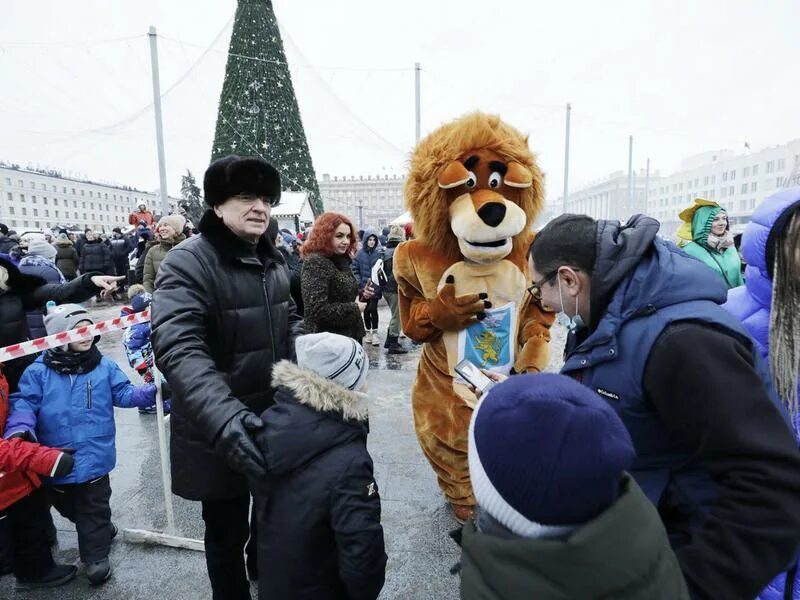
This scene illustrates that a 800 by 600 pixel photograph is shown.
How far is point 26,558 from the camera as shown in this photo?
242 cm

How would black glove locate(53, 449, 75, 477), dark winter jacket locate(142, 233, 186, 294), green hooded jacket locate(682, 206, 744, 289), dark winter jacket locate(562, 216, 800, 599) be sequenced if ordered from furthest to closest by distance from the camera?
dark winter jacket locate(142, 233, 186, 294) < green hooded jacket locate(682, 206, 744, 289) < black glove locate(53, 449, 75, 477) < dark winter jacket locate(562, 216, 800, 599)

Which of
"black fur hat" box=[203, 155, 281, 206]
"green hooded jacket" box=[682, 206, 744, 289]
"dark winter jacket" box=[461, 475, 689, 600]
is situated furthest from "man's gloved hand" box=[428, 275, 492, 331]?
"green hooded jacket" box=[682, 206, 744, 289]

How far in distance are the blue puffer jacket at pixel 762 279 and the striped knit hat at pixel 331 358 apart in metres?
1.40

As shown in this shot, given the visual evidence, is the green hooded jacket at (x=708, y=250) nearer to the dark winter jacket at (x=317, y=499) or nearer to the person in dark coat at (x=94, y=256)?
the dark winter jacket at (x=317, y=499)

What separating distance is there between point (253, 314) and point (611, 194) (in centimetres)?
9265

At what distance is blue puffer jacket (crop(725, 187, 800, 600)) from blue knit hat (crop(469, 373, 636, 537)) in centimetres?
111

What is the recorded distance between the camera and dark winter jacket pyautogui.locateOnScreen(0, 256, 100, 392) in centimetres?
291

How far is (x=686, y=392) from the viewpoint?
1.06 m

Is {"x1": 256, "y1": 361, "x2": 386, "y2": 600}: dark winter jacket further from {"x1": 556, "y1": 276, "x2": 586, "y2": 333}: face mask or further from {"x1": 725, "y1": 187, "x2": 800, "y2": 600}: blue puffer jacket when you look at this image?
{"x1": 725, "y1": 187, "x2": 800, "y2": 600}: blue puffer jacket

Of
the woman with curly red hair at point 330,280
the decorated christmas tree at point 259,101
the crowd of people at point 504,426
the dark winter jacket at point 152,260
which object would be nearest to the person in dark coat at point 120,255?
the dark winter jacket at point 152,260

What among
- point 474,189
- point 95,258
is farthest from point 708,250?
point 95,258

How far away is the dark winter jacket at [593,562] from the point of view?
806mm

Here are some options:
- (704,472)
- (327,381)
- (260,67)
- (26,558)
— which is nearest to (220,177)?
(327,381)

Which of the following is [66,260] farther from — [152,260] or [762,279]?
[762,279]
